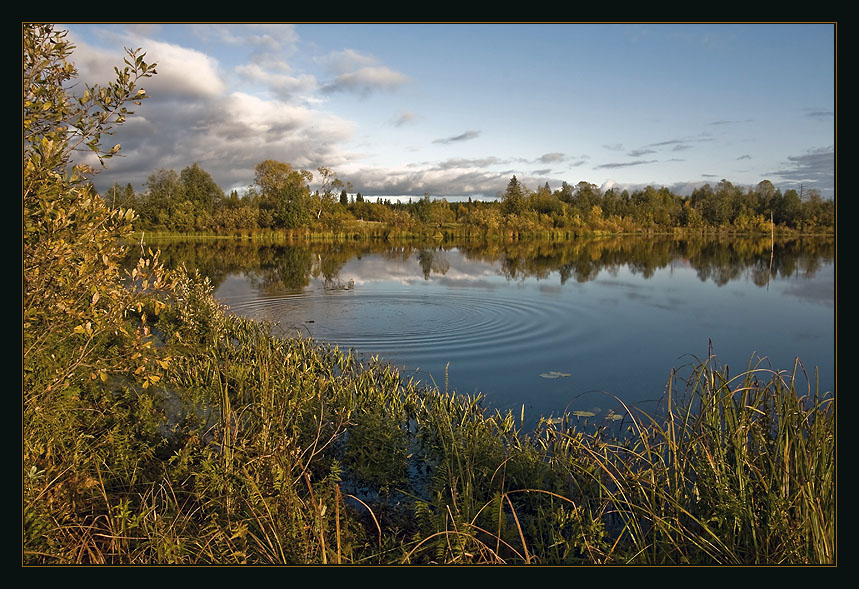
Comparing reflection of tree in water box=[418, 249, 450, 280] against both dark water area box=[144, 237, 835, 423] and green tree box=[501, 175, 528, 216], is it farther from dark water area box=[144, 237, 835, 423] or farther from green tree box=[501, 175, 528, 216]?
green tree box=[501, 175, 528, 216]

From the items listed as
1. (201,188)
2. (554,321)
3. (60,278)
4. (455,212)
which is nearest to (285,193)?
(201,188)

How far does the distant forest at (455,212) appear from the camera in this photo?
57781mm

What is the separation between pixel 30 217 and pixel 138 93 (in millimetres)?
1279

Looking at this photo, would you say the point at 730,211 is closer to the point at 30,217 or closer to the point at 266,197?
the point at 266,197

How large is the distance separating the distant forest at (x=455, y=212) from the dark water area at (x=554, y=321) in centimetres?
3206

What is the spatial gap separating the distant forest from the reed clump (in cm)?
4964

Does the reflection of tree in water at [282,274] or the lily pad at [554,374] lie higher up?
the reflection of tree in water at [282,274]

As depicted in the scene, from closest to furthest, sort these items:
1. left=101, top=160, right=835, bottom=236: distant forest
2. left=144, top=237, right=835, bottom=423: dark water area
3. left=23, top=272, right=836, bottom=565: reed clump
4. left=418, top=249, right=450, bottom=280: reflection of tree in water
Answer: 1. left=23, top=272, right=836, bottom=565: reed clump
2. left=144, top=237, right=835, bottom=423: dark water area
3. left=418, top=249, right=450, bottom=280: reflection of tree in water
4. left=101, top=160, right=835, bottom=236: distant forest

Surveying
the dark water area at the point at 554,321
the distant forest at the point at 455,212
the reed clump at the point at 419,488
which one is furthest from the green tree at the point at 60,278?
the distant forest at the point at 455,212

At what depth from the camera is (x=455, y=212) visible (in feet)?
275

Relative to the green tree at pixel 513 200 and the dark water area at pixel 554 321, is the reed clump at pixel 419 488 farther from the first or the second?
the green tree at pixel 513 200

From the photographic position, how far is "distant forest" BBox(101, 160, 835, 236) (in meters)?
57.8

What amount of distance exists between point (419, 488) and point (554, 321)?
366 inches

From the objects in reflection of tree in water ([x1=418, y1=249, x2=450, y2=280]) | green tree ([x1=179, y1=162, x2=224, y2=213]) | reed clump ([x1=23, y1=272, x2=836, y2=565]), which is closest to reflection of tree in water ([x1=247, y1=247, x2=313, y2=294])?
reflection of tree in water ([x1=418, y1=249, x2=450, y2=280])
